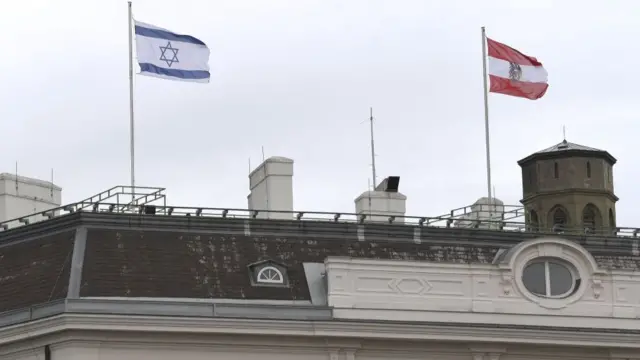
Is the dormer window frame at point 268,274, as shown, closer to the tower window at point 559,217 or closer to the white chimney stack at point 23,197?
the white chimney stack at point 23,197

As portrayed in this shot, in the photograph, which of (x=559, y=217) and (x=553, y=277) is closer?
(x=553, y=277)

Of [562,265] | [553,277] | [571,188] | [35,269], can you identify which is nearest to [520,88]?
[571,188]

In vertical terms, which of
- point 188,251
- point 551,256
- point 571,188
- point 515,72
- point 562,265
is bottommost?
point 562,265

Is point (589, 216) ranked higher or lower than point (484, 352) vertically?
higher

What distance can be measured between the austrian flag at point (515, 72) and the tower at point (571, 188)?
9.30 m

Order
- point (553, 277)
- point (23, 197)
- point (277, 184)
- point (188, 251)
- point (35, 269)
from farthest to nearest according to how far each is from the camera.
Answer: point (23, 197) → point (277, 184) → point (553, 277) → point (188, 251) → point (35, 269)

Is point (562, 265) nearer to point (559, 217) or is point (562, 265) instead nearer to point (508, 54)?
point (508, 54)

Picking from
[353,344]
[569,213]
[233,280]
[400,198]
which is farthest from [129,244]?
[569,213]

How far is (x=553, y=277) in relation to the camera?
246 ft

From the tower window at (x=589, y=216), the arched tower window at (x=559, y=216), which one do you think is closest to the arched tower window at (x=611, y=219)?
the tower window at (x=589, y=216)

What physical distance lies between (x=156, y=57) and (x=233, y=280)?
11118 millimetres

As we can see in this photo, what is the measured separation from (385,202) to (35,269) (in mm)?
15798

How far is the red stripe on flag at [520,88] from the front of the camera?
8344 centimetres

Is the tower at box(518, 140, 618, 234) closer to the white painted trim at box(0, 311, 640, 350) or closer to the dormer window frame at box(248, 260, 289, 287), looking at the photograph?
the white painted trim at box(0, 311, 640, 350)
